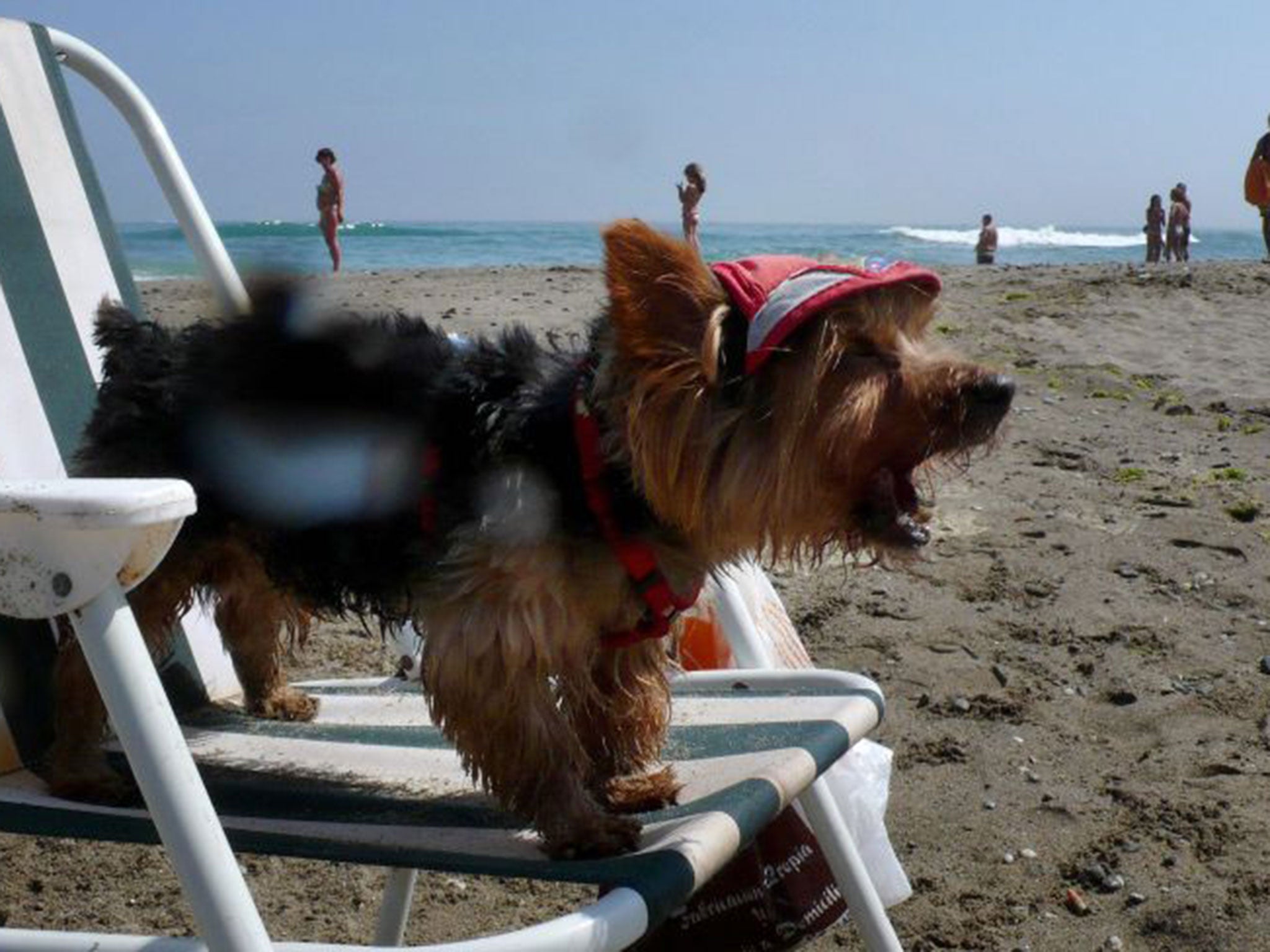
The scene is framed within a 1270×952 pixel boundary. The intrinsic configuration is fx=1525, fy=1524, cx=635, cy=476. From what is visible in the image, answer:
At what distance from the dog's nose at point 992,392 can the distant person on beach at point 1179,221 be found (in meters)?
26.6

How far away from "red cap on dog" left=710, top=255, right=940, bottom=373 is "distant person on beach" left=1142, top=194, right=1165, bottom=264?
26973 millimetres

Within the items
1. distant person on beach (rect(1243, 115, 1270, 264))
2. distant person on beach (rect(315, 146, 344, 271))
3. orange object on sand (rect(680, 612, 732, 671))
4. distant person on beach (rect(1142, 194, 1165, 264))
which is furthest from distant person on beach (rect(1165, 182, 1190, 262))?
orange object on sand (rect(680, 612, 732, 671))

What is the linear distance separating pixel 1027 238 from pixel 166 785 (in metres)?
67.7

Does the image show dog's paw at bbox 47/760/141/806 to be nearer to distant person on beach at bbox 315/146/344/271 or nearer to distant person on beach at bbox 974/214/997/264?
distant person on beach at bbox 315/146/344/271

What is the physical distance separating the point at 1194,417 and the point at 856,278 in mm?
Result: 6964

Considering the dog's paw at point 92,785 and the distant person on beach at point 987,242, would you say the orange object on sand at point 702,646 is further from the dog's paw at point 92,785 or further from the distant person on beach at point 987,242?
the distant person on beach at point 987,242

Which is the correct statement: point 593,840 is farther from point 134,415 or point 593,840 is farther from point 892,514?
point 134,415

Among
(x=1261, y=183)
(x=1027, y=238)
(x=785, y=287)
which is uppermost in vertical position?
(x=785, y=287)

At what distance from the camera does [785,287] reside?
222 cm

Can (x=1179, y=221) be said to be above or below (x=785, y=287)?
below

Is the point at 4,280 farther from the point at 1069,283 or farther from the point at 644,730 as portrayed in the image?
the point at 1069,283

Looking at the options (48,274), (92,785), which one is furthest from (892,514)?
(48,274)

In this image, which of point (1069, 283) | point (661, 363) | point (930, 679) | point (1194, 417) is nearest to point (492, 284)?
point (1069, 283)

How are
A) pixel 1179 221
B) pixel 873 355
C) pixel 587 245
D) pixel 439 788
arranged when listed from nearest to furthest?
pixel 873 355 < pixel 439 788 < pixel 1179 221 < pixel 587 245
